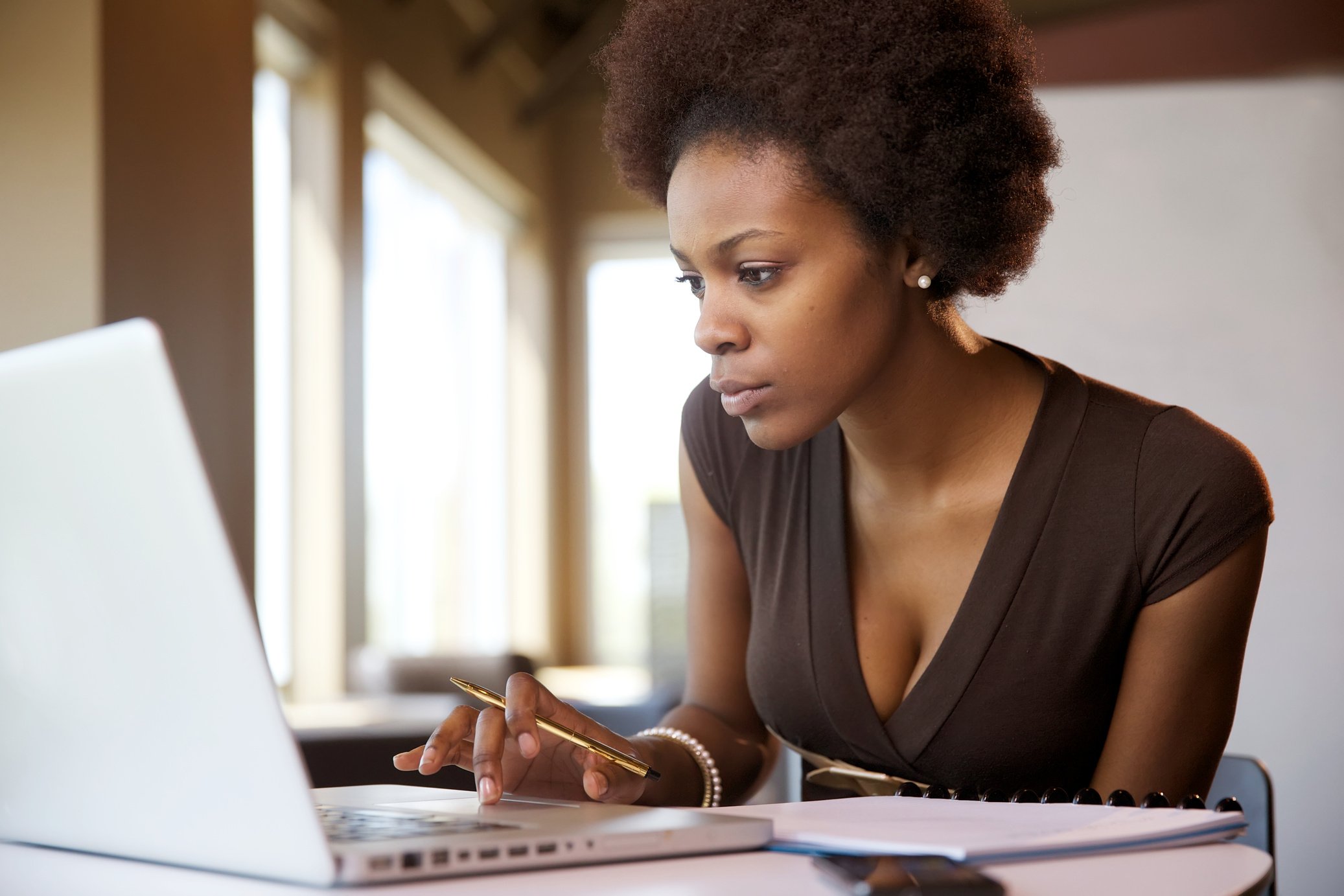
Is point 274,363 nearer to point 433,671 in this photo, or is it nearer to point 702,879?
point 433,671

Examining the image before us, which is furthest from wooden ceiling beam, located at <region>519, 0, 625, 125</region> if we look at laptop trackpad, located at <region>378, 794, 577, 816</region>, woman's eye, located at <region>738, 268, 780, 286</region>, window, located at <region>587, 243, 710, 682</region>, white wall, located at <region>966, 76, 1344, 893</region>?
laptop trackpad, located at <region>378, 794, 577, 816</region>

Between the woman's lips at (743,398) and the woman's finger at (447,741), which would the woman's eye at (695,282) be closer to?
the woman's lips at (743,398)

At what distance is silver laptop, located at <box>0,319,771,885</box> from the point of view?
542 millimetres

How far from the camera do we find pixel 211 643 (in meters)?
0.55

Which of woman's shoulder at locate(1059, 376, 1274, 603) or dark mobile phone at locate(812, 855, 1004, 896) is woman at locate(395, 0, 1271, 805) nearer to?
woman's shoulder at locate(1059, 376, 1274, 603)

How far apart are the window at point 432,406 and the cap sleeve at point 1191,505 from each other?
4.16 meters

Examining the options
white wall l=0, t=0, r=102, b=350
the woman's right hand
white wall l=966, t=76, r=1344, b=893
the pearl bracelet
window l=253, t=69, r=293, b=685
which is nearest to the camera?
the woman's right hand

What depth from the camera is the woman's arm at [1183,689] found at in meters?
1.18

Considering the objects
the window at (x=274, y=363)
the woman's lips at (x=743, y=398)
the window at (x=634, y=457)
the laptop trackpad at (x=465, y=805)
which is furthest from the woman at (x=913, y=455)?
the window at (x=634, y=457)

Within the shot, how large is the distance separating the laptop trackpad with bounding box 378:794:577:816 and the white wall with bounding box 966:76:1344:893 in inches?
65.1

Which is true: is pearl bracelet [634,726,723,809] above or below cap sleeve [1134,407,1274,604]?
below

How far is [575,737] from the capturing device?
0.91 meters

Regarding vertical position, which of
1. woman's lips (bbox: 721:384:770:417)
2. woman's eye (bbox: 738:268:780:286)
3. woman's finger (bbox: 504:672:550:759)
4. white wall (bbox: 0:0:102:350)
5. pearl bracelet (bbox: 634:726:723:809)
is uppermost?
white wall (bbox: 0:0:102:350)

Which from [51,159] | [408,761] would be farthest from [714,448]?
[51,159]
